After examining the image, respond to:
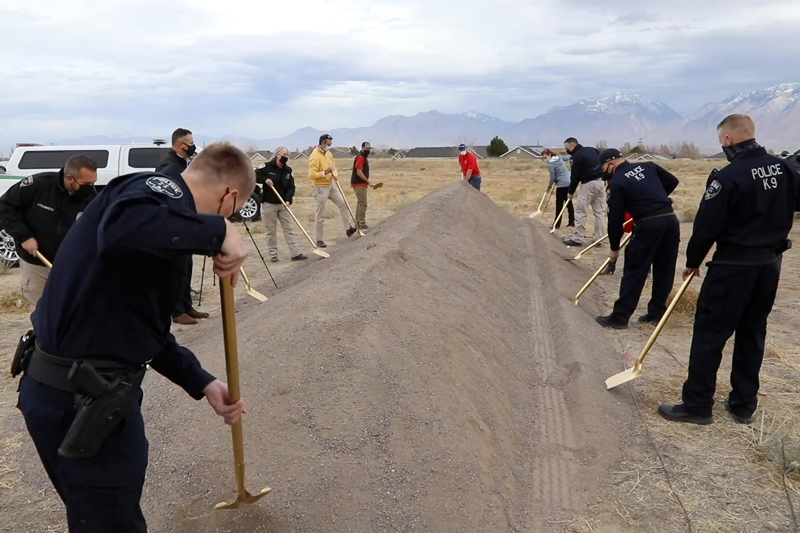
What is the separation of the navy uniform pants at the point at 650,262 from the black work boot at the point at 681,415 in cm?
216

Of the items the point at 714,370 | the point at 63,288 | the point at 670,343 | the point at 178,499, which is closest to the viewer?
the point at 63,288

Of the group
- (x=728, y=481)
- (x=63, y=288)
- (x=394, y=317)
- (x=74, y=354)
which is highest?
(x=63, y=288)

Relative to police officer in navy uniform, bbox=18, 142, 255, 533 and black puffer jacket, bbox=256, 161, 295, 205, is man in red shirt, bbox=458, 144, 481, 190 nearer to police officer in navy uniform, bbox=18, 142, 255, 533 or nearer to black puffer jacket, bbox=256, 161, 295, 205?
black puffer jacket, bbox=256, 161, 295, 205

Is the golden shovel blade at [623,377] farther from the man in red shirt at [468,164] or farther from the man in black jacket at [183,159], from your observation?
the man in red shirt at [468,164]

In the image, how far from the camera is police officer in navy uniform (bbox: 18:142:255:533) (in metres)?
1.80

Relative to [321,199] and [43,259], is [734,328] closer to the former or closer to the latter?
[43,259]

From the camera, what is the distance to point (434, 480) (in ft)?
11.0

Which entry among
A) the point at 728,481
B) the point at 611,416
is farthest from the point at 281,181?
the point at 728,481

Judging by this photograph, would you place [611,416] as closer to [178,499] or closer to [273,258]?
[178,499]

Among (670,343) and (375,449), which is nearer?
(375,449)

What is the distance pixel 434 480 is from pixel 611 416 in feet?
6.29

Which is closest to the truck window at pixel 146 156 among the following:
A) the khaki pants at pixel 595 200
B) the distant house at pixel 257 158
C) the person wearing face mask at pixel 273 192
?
the distant house at pixel 257 158

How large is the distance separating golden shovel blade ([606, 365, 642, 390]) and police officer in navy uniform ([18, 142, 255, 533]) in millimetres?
3859

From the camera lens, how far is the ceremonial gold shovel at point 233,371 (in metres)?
2.29
